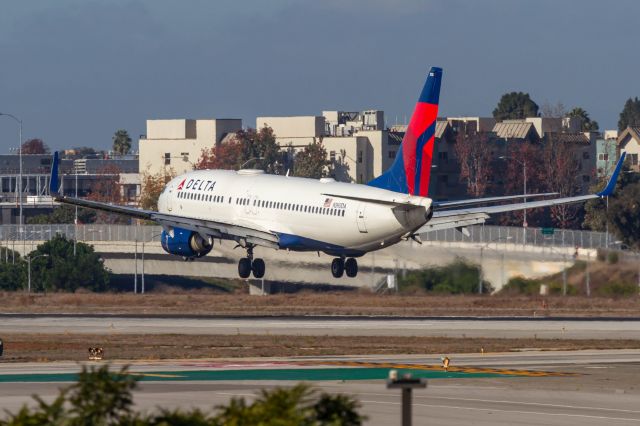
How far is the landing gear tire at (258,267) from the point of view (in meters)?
84.2

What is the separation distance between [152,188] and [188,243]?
105 meters

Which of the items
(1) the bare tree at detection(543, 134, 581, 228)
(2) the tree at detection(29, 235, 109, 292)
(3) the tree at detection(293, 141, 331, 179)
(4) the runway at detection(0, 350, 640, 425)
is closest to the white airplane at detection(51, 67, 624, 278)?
(4) the runway at detection(0, 350, 640, 425)

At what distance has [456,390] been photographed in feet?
133

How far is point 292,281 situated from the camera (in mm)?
93188

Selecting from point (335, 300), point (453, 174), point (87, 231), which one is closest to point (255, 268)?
point (335, 300)

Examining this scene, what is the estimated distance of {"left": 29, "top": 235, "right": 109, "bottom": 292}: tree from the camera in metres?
111

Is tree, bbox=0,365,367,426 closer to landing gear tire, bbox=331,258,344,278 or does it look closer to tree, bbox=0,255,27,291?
landing gear tire, bbox=331,258,344,278

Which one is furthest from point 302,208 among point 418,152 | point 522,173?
point 522,173

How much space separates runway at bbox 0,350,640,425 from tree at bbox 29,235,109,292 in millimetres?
61441

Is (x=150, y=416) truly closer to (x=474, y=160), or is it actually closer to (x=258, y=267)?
(x=258, y=267)

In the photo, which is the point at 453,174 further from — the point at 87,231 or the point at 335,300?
the point at 335,300

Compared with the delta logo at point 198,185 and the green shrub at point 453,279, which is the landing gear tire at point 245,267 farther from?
the green shrub at point 453,279

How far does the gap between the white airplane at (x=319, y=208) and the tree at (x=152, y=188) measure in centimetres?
9704

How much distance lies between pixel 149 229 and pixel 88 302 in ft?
91.1
